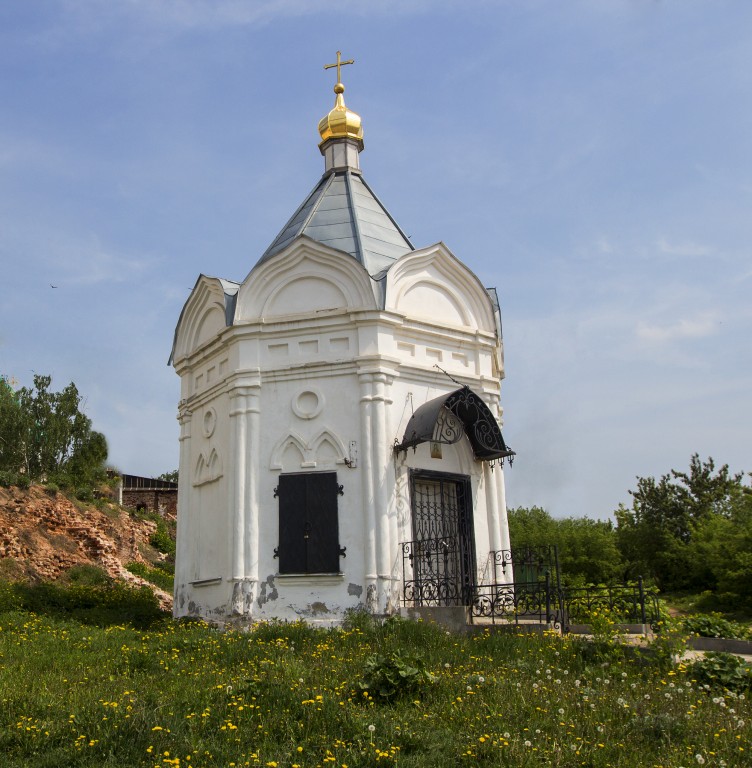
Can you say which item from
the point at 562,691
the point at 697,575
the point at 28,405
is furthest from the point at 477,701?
the point at 28,405

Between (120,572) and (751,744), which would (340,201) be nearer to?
(751,744)

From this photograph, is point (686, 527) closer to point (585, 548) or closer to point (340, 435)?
point (585, 548)

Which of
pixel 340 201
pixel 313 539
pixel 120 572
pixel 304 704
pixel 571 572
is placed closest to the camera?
pixel 304 704

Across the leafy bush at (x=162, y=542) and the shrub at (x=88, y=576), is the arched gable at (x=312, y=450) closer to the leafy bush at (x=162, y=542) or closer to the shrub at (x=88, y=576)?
the shrub at (x=88, y=576)

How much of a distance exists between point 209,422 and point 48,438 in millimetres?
17849

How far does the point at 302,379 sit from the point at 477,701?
7033 mm

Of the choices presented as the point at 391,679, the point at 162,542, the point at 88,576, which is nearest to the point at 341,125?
the point at 391,679

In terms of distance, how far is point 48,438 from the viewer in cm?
2956

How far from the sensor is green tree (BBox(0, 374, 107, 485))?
2902 centimetres

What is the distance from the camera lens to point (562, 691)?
23.5ft

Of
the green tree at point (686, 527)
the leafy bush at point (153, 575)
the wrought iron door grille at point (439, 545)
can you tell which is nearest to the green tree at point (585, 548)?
the green tree at point (686, 527)

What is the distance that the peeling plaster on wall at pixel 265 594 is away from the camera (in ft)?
39.9

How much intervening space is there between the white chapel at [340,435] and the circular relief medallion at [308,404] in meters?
0.02

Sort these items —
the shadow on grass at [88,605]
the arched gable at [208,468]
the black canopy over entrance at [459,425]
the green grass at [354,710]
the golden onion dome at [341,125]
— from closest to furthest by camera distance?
the green grass at [354,710]
the black canopy over entrance at [459,425]
the arched gable at [208,468]
the shadow on grass at [88,605]
the golden onion dome at [341,125]
